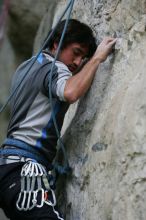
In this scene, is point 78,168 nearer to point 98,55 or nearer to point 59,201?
point 59,201

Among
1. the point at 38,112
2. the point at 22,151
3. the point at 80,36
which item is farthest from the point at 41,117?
the point at 80,36

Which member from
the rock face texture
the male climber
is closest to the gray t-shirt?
the male climber

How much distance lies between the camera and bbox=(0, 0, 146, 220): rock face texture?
2.01 m

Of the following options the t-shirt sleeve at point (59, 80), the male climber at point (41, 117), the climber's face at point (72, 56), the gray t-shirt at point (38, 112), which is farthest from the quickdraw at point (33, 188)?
the climber's face at point (72, 56)

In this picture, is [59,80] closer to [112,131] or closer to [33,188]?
[112,131]

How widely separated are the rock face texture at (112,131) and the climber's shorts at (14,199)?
14 centimetres

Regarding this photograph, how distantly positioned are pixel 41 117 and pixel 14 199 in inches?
15.8

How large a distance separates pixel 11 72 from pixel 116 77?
15.6 feet

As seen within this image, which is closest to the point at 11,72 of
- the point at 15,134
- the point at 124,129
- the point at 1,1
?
the point at 1,1

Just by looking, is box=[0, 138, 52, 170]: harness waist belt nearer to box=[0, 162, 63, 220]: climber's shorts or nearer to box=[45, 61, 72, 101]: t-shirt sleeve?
box=[0, 162, 63, 220]: climber's shorts

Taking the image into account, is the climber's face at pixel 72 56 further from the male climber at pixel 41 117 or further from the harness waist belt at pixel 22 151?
the harness waist belt at pixel 22 151

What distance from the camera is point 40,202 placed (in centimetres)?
243

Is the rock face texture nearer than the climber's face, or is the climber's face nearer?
the rock face texture

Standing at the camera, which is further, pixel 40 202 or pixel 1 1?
pixel 1 1
